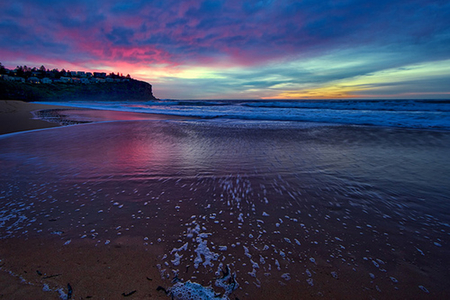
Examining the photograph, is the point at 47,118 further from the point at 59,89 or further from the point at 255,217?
the point at 59,89

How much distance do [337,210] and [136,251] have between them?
2.07 metres

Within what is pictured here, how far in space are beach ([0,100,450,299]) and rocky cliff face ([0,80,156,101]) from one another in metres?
65.9

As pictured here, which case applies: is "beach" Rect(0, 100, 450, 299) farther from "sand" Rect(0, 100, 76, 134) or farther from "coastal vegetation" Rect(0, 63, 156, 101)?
"coastal vegetation" Rect(0, 63, 156, 101)

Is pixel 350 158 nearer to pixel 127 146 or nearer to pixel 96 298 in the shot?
pixel 96 298

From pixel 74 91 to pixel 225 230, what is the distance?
96.2m

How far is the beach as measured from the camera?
4.38ft

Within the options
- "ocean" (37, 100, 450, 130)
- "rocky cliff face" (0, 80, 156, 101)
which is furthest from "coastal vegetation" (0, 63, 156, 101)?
"ocean" (37, 100, 450, 130)

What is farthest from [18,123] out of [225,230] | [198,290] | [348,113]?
[348,113]

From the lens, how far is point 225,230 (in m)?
1.87

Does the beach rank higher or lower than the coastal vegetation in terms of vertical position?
lower

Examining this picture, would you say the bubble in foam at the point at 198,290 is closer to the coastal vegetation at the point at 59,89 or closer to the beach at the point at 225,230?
the beach at the point at 225,230

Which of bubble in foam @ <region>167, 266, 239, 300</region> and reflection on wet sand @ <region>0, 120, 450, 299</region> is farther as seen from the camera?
reflection on wet sand @ <region>0, 120, 450, 299</region>

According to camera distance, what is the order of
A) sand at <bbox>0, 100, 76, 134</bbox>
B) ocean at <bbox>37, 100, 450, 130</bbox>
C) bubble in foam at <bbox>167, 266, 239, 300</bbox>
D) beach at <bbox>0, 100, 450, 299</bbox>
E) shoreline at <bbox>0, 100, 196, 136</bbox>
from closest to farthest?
1. bubble in foam at <bbox>167, 266, 239, 300</bbox>
2. beach at <bbox>0, 100, 450, 299</bbox>
3. sand at <bbox>0, 100, 76, 134</bbox>
4. shoreline at <bbox>0, 100, 196, 136</bbox>
5. ocean at <bbox>37, 100, 450, 130</bbox>

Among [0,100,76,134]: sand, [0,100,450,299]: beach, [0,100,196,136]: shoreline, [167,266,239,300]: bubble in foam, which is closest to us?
[167,266,239,300]: bubble in foam
